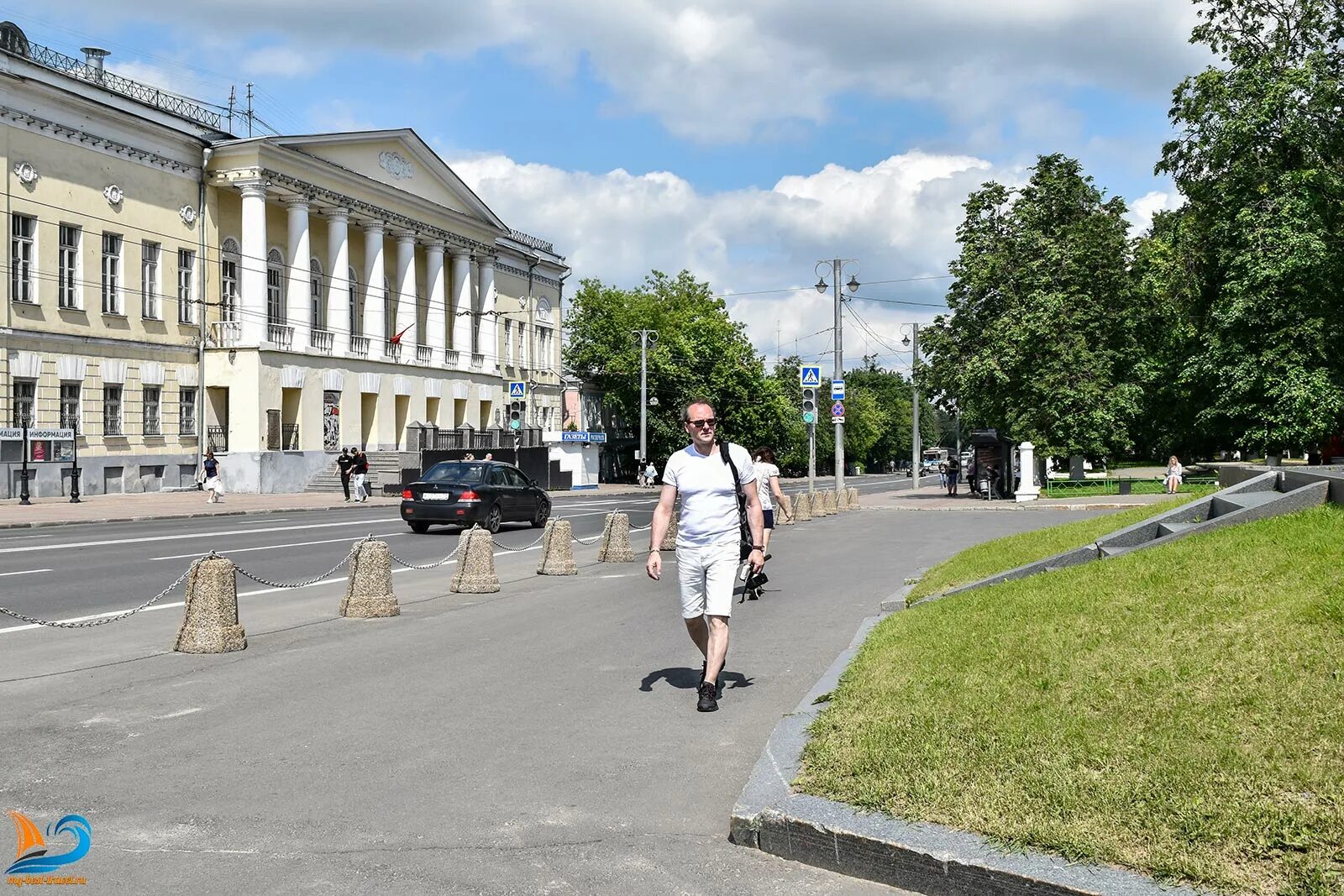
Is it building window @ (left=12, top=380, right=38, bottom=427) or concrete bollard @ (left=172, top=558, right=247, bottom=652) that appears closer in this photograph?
concrete bollard @ (left=172, top=558, right=247, bottom=652)

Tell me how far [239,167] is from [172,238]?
3.87 metres

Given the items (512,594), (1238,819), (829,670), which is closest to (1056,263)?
(512,594)

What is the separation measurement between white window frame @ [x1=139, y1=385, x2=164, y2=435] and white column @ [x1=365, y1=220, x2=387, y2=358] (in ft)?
40.2

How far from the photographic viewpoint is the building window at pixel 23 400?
127ft

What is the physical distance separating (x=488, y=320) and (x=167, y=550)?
4856cm

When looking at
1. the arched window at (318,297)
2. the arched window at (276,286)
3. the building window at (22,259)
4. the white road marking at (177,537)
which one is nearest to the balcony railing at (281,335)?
the arched window at (276,286)

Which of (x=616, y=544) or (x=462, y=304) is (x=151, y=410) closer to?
(x=462, y=304)

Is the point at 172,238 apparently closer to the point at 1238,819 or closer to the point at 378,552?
the point at 378,552

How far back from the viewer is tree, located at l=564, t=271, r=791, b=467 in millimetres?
76438

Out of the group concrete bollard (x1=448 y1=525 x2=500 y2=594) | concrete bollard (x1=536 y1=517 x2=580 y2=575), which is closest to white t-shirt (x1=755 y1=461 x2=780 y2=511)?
concrete bollard (x1=536 y1=517 x2=580 y2=575)

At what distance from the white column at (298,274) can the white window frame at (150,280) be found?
20.0 feet

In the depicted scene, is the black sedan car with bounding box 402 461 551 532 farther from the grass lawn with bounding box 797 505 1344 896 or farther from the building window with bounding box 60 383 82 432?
the building window with bounding box 60 383 82 432

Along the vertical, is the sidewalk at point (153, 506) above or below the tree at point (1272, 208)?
below

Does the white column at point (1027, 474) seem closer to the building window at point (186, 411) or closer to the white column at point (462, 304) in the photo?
the building window at point (186, 411)
